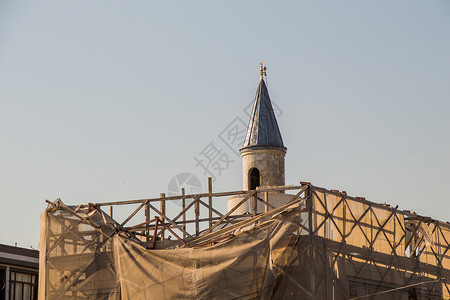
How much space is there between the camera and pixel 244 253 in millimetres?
31484

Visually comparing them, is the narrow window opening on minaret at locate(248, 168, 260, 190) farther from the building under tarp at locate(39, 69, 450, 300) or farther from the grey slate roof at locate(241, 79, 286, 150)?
the building under tarp at locate(39, 69, 450, 300)

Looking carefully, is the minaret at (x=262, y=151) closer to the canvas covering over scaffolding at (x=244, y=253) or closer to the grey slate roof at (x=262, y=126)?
the grey slate roof at (x=262, y=126)

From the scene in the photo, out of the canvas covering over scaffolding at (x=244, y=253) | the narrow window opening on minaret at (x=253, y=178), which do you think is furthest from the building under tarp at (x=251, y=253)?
the narrow window opening on minaret at (x=253, y=178)

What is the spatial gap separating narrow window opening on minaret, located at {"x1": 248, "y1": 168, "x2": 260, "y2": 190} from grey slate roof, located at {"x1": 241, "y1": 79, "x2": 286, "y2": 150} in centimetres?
119

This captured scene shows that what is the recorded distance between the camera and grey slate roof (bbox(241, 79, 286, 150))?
49.5 metres

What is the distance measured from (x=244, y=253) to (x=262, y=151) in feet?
59.3

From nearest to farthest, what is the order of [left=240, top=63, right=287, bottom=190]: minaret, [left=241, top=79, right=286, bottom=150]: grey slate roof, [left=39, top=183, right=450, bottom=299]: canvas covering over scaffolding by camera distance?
1. [left=39, top=183, right=450, bottom=299]: canvas covering over scaffolding
2. [left=240, top=63, right=287, bottom=190]: minaret
3. [left=241, top=79, right=286, bottom=150]: grey slate roof

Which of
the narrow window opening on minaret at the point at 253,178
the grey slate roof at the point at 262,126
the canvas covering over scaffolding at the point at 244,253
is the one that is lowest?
the canvas covering over scaffolding at the point at 244,253

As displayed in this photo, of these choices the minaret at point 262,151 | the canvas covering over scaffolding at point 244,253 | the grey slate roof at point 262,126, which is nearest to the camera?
the canvas covering over scaffolding at point 244,253

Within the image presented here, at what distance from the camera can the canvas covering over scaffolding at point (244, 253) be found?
31.6m

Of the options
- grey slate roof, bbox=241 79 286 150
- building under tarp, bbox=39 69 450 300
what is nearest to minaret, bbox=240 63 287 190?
grey slate roof, bbox=241 79 286 150

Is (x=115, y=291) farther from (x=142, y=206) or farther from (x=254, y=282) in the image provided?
(x=254, y=282)

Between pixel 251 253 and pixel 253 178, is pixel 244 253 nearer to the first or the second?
pixel 251 253

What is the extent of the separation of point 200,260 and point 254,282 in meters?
1.79
